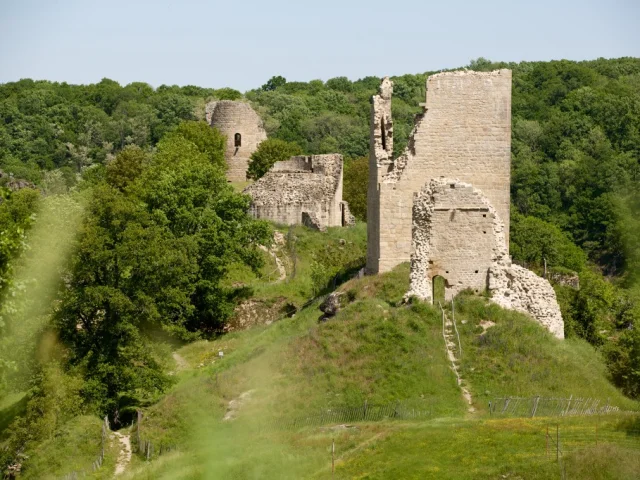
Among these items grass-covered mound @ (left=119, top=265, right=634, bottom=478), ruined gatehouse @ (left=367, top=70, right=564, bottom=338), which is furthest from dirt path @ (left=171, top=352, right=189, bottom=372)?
ruined gatehouse @ (left=367, top=70, right=564, bottom=338)

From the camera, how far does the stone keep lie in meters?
53.1

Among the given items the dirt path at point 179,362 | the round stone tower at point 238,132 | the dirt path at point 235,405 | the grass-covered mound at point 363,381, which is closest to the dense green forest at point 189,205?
the dirt path at point 179,362

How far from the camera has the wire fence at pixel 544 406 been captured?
27734 mm

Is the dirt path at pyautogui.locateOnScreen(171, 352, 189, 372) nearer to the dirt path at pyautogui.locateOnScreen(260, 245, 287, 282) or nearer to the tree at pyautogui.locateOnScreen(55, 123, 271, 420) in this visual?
the tree at pyautogui.locateOnScreen(55, 123, 271, 420)

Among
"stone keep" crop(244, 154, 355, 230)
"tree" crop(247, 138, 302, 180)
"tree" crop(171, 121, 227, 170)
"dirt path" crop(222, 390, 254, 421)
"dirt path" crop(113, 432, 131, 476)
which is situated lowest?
"dirt path" crop(113, 432, 131, 476)

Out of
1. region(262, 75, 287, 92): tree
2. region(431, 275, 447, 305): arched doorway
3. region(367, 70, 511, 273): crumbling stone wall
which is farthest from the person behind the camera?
region(262, 75, 287, 92): tree

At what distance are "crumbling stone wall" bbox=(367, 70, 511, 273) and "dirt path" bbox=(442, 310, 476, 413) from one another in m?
4.16

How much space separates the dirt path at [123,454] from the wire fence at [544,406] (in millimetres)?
7860

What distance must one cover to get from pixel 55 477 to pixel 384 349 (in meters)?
7.42

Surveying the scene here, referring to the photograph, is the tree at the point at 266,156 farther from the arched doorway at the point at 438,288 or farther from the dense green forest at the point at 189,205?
the arched doorway at the point at 438,288

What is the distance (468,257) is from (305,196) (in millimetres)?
21378

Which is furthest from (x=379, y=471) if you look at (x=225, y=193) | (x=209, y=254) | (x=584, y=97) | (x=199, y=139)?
(x=584, y=97)

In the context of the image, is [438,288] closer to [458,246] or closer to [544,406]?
[458,246]

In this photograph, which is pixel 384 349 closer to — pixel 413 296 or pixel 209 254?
pixel 413 296
